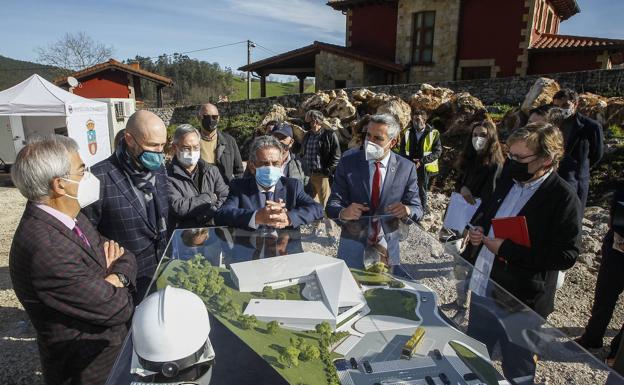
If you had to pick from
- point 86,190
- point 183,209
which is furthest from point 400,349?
point 183,209

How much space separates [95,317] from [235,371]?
0.97 meters

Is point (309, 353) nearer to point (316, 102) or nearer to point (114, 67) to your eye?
point (316, 102)

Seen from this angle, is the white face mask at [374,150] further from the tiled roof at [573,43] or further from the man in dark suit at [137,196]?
the tiled roof at [573,43]

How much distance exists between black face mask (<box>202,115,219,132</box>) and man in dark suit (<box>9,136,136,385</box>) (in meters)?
2.98

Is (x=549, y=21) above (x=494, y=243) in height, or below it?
above

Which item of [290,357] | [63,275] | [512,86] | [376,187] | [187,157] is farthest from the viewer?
[512,86]

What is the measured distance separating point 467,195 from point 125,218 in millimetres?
3434

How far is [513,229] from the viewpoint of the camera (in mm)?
2461

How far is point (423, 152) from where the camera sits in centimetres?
662

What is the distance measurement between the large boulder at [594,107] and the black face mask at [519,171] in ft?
29.4

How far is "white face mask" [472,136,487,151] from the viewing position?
440 centimetres

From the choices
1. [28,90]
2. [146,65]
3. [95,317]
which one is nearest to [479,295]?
[95,317]

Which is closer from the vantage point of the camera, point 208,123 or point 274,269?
point 274,269

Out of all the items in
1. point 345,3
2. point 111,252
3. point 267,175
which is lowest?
point 111,252
